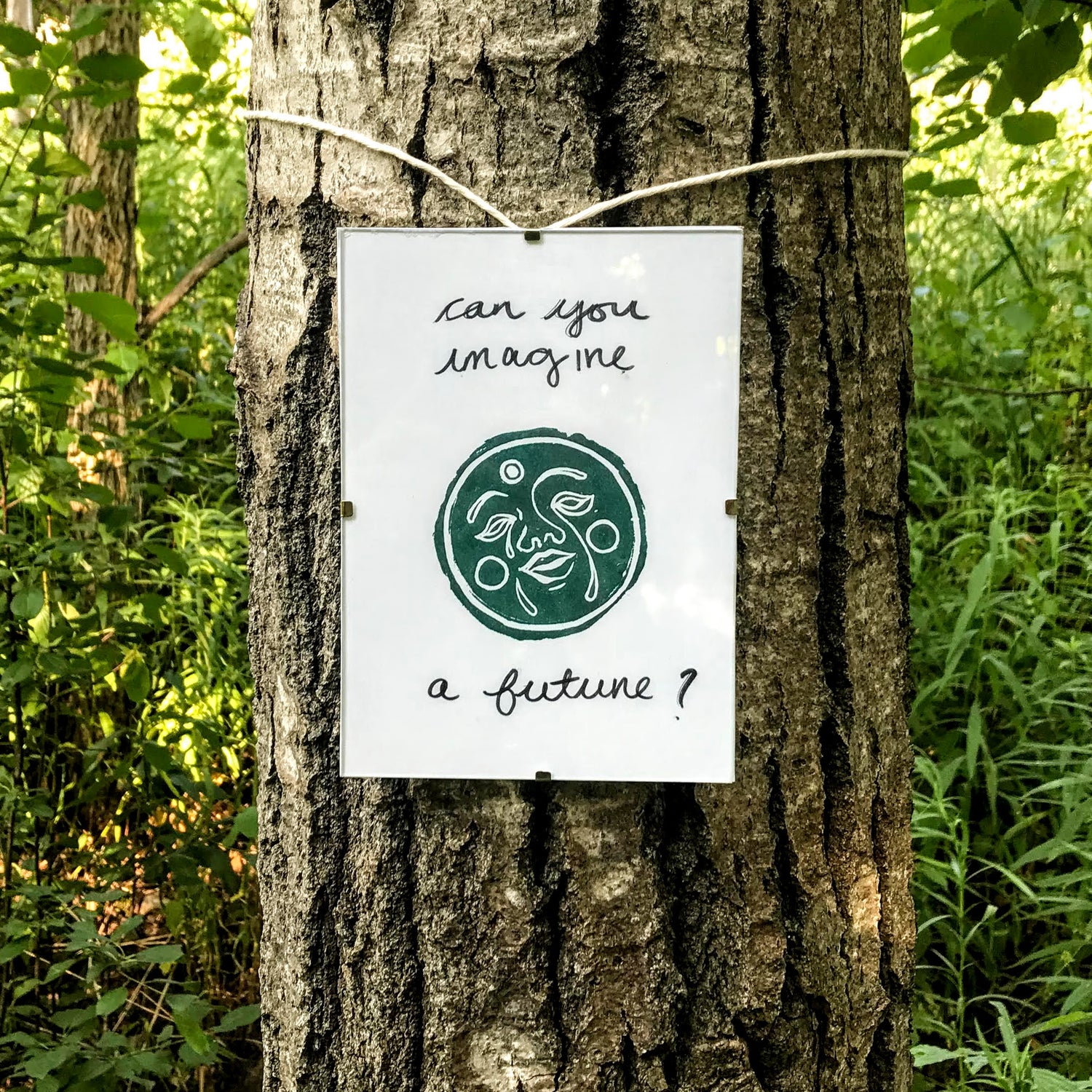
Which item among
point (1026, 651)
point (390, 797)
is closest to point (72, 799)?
point (390, 797)

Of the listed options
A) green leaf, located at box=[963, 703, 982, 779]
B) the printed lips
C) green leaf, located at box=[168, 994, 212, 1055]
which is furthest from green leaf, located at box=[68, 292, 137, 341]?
green leaf, located at box=[963, 703, 982, 779]

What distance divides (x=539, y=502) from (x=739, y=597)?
0.20m

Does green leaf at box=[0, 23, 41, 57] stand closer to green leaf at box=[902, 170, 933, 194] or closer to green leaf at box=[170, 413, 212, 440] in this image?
green leaf at box=[170, 413, 212, 440]

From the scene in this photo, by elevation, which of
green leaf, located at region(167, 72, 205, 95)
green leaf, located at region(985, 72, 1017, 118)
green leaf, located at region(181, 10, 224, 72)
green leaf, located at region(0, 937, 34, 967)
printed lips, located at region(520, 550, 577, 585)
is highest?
A: green leaf, located at region(181, 10, 224, 72)

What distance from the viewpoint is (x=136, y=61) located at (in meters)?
1.74

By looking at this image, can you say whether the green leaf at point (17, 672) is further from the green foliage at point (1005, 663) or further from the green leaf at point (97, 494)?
the green foliage at point (1005, 663)

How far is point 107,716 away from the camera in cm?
240

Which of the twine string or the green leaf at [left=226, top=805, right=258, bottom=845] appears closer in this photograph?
the twine string

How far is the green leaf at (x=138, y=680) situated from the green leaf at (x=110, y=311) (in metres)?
0.63

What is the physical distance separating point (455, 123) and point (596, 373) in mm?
247

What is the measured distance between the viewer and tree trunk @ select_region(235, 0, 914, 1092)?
866 mm

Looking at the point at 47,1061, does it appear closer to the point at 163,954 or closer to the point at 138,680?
the point at 163,954

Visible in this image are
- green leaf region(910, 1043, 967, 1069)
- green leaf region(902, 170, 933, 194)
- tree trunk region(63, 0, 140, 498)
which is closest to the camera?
green leaf region(910, 1043, 967, 1069)

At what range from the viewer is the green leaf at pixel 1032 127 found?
69.6 inches
